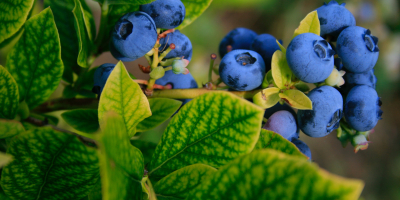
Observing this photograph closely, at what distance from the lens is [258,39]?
0.91 metres

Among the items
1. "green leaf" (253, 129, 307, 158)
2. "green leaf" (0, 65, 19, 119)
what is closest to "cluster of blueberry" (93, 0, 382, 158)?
"green leaf" (253, 129, 307, 158)

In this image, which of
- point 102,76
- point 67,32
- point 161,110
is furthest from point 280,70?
point 67,32

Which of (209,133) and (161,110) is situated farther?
(161,110)

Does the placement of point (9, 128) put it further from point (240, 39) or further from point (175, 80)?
point (240, 39)

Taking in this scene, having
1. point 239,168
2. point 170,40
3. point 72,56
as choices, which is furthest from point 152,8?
point 239,168

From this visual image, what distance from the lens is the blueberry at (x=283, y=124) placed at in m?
0.78

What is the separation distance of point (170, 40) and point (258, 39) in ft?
0.90

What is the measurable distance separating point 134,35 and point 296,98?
418mm

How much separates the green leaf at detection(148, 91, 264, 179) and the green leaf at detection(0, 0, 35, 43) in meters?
0.44

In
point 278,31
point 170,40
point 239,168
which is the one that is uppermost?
point 170,40

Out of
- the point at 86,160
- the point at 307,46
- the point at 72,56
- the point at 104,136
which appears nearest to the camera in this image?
the point at 104,136

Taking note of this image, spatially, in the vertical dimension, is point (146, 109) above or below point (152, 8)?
→ below

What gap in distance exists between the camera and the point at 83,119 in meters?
0.83

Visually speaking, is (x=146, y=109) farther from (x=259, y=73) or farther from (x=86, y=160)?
(x=259, y=73)
